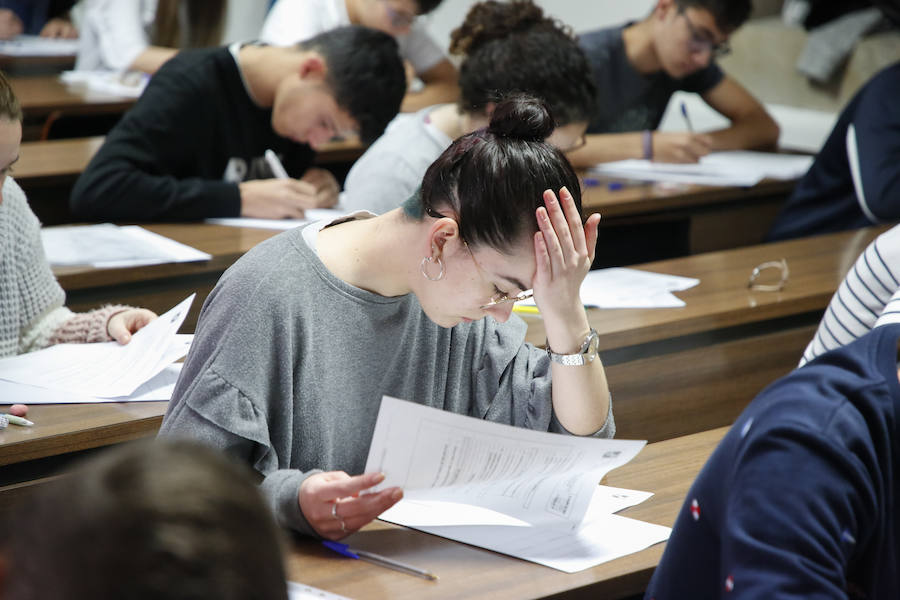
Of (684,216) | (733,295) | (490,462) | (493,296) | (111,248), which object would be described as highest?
(493,296)

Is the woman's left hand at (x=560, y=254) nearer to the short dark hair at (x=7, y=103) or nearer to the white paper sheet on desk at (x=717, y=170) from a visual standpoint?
the short dark hair at (x=7, y=103)

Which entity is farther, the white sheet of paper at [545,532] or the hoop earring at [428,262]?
the hoop earring at [428,262]

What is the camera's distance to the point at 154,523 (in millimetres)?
546

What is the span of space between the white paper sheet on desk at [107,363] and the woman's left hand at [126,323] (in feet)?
0.05

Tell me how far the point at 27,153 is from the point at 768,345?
201cm

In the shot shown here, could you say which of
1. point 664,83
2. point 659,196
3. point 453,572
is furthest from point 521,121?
point 664,83

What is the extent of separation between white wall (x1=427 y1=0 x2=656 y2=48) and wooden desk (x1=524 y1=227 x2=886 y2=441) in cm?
354

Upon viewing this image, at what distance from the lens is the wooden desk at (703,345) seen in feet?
6.82

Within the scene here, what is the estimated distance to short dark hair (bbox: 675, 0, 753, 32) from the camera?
3299 mm

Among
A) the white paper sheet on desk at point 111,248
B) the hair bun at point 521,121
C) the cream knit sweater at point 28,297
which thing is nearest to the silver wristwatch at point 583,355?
the hair bun at point 521,121

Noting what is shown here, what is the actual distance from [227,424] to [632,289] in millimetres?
1181

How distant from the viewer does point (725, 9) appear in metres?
3.30

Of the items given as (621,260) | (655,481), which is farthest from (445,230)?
(621,260)

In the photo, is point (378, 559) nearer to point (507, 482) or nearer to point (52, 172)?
point (507, 482)
